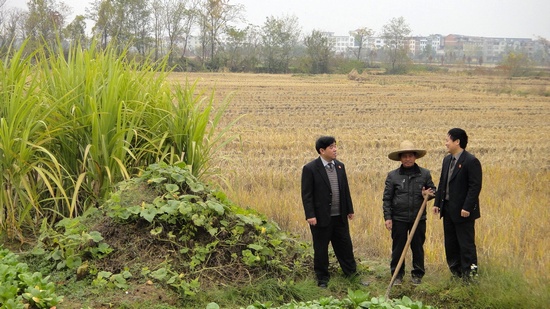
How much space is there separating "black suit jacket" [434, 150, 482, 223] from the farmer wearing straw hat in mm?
227

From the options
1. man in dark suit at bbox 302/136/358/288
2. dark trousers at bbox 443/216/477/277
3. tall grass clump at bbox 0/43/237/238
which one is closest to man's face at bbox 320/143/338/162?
man in dark suit at bbox 302/136/358/288

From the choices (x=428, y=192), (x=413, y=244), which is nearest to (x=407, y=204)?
(x=428, y=192)

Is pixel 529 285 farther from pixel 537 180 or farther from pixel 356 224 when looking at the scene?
pixel 537 180

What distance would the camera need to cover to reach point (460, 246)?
6.38m

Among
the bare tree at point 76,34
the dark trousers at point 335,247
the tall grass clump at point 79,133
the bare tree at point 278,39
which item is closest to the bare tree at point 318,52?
the bare tree at point 278,39

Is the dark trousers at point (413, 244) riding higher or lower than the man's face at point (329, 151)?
lower

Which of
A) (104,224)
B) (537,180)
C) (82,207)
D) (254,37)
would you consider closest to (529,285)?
(104,224)

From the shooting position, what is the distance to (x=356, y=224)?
8.91 meters

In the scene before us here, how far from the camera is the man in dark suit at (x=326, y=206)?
6.44 m

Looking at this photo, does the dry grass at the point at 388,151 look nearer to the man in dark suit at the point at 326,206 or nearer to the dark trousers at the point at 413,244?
the dark trousers at the point at 413,244

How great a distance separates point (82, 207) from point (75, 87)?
4.27 feet

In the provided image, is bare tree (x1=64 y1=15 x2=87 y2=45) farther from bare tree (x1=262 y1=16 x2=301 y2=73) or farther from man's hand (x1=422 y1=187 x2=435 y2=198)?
bare tree (x1=262 y1=16 x2=301 y2=73)

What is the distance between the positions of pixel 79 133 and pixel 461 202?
4084 millimetres

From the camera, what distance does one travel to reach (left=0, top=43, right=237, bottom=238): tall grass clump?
6562mm
